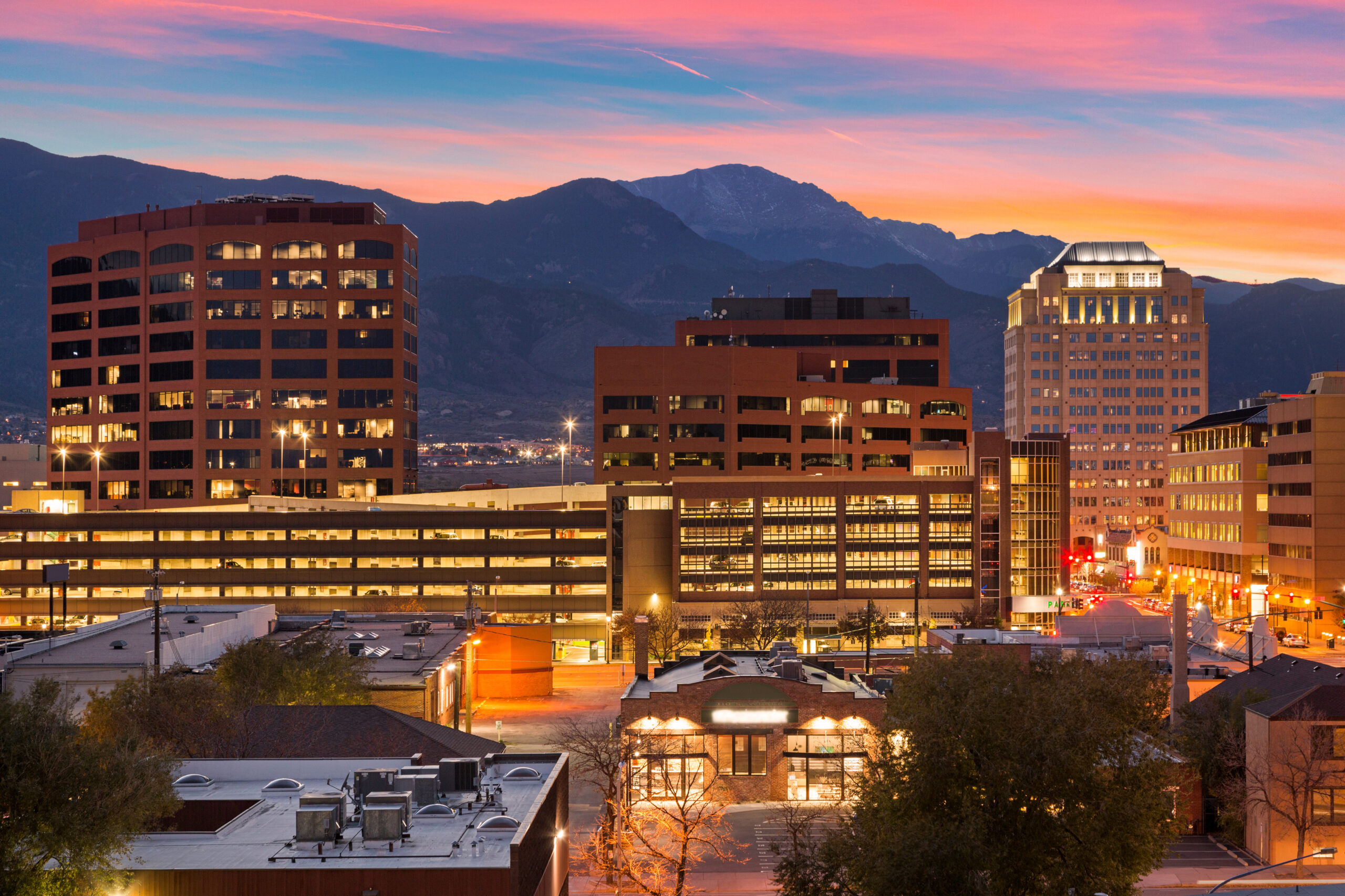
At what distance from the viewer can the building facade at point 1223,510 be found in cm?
16050

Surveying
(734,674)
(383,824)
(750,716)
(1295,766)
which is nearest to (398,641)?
(734,674)

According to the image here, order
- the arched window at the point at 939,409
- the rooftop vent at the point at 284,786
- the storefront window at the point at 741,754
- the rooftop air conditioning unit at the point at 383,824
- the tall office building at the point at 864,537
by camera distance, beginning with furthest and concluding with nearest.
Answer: the arched window at the point at 939,409, the tall office building at the point at 864,537, the storefront window at the point at 741,754, the rooftop vent at the point at 284,786, the rooftop air conditioning unit at the point at 383,824

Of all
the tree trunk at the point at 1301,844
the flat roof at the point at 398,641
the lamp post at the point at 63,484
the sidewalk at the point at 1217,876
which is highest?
the lamp post at the point at 63,484

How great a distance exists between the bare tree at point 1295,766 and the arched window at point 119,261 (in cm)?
15784

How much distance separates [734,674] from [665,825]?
1513cm

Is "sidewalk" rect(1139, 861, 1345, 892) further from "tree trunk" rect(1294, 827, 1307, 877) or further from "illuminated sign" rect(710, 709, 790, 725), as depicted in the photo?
"illuminated sign" rect(710, 709, 790, 725)

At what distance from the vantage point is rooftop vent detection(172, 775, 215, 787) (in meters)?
42.1

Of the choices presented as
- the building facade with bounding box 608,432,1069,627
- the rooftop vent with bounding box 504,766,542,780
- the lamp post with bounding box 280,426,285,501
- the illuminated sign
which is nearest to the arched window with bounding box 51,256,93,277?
the lamp post with bounding box 280,426,285,501

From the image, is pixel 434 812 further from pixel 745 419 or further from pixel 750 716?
pixel 745 419

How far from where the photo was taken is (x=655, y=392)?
16100cm

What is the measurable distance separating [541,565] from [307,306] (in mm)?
58423

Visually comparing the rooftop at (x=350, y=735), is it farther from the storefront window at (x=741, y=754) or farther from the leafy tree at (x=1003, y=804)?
the leafy tree at (x=1003, y=804)

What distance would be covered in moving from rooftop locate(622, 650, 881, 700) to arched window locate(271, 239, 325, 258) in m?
105

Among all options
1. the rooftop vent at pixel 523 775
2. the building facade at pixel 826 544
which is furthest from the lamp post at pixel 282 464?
the rooftop vent at pixel 523 775
